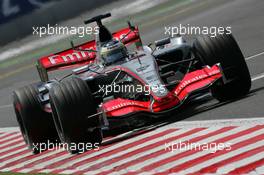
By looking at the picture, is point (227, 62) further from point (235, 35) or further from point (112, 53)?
point (235, 35)

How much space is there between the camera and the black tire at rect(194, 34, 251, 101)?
40.3ft

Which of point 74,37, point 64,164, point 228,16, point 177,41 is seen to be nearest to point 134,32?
point 177,41

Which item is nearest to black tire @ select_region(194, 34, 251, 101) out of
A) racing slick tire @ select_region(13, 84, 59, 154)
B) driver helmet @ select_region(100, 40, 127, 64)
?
driver helmet @ select_region(100, 40, 127, 64)

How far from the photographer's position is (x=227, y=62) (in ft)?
40.4

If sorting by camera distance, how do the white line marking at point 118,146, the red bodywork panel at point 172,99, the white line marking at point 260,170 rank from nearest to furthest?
the white line marking at point 260,170, the white line marking at point 118,146, the red bodywork panel at point 172,99

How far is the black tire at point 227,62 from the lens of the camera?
12297mm

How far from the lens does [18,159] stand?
516 inches

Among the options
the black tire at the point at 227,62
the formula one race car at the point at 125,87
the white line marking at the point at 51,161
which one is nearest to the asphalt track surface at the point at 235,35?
the black tire at the point at 227,62

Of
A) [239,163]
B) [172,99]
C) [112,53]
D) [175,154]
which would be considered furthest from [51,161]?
[239,163]

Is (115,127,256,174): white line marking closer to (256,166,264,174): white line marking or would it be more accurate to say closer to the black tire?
(256,166,264,174): white line marking

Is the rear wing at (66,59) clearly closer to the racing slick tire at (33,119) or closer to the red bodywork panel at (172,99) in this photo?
the racing slick tire at (33,119)

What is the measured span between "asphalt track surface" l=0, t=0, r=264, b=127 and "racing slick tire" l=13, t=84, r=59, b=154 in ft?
6.62

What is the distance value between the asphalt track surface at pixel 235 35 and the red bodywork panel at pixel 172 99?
43 centimetres

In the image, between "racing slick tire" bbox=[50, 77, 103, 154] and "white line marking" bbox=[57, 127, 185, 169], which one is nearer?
"white line marking" bbox=[57, 127, 185, 169]
